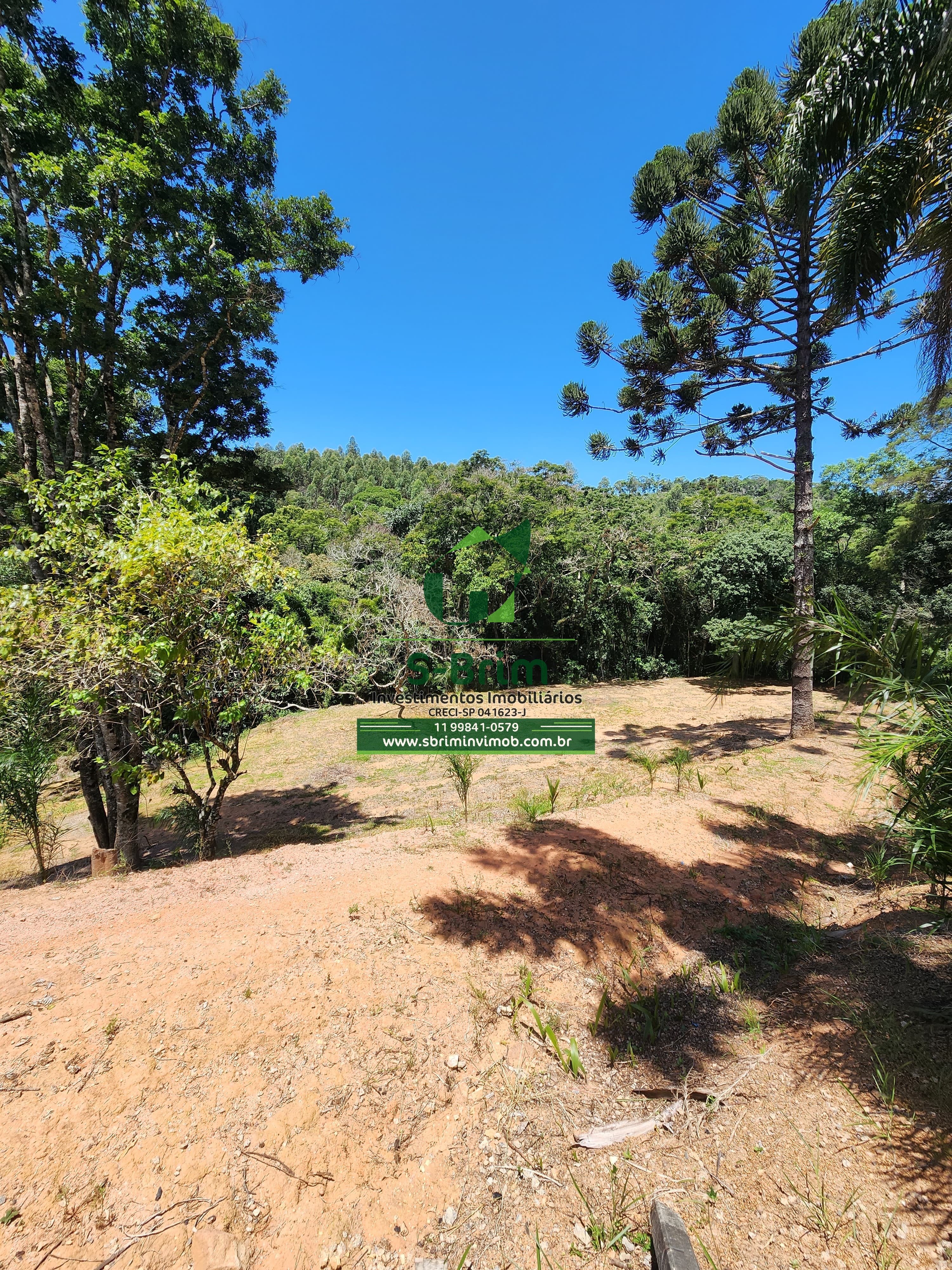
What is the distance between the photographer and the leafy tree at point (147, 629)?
159 inches

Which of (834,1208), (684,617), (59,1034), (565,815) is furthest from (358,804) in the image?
(684,617)

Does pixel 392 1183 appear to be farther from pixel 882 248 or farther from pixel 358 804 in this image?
pixel 882 248

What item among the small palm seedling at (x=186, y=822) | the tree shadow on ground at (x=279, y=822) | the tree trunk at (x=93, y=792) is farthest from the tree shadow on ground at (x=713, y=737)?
the tree trunk at (x=93, y=792)

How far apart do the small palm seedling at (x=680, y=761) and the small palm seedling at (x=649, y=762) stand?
22cm

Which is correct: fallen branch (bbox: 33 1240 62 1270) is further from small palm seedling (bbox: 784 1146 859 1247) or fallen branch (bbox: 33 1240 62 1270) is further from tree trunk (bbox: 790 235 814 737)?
tree trunk (bbox: 790 235 814 737)

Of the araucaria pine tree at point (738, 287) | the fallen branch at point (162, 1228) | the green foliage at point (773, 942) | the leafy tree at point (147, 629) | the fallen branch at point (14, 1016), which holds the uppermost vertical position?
the araucaria pine tree at point (738, 287)

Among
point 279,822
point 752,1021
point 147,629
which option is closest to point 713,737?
point 752,1021

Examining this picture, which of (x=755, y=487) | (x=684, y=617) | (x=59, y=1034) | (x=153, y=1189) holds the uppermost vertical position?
(x=755, y=487)

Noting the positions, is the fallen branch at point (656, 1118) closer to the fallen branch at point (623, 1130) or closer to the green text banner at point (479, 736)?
the fallen branch at point (623, 1130)

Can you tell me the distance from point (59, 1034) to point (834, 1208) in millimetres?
3435

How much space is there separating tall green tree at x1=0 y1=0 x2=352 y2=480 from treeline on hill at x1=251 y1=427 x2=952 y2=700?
12.4 ft

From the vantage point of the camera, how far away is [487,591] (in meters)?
13.4

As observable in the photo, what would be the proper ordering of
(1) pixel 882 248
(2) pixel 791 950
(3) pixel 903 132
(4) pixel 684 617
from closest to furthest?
1. (2) pixel 791 950
2. (3) pixel 903 132
3. (1) pixel 882 248
4. (4) pixel 684 617

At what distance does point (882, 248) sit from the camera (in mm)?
4539
